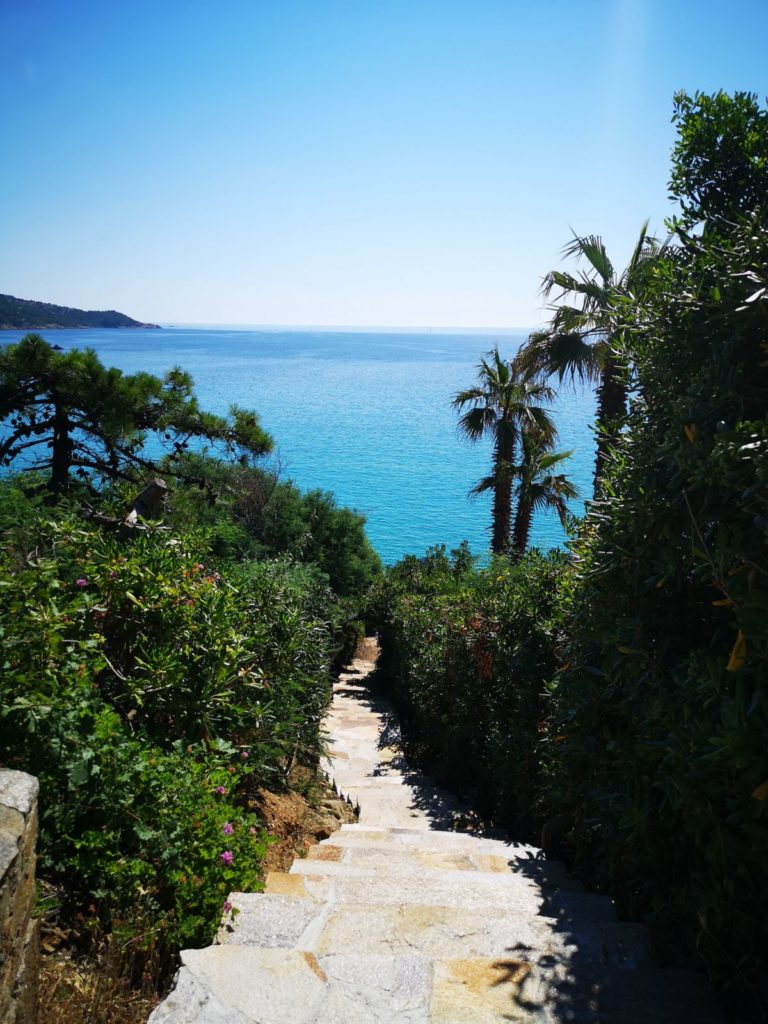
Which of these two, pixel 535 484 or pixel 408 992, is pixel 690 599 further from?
pixel 535 484

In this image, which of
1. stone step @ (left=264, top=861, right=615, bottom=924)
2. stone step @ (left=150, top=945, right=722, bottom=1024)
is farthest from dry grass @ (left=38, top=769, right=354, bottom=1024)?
stone step @ (left=264, top=861, right=615, bottom=924)

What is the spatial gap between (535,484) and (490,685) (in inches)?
450

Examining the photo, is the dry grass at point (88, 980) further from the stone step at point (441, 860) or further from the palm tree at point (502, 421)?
the palm tree at point (502, 421)

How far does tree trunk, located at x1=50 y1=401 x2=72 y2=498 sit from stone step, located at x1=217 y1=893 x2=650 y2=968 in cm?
663

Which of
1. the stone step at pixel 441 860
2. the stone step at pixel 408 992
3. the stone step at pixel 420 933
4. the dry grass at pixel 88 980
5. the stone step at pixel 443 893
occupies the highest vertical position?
the stone step at pixel 408 992

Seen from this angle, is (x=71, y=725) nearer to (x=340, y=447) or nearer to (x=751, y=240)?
(x=751, y=240)

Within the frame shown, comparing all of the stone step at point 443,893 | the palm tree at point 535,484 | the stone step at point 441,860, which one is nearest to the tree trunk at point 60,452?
the stone step at point 441,860

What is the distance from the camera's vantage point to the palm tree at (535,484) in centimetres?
1777

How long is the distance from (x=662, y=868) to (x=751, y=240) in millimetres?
2357

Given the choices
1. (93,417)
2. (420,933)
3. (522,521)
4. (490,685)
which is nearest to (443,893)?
(420,933)

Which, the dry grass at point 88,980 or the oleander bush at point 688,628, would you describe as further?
the dry grass at point 88,980

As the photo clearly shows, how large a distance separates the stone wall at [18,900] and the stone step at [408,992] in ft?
1.33

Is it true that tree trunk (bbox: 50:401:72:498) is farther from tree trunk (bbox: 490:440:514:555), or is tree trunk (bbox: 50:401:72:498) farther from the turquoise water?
tree trunk (bbox: 490:440:514:555)

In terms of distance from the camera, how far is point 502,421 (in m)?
18.2
